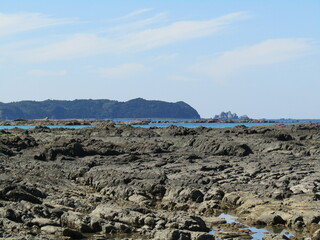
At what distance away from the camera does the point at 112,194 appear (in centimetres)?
2498

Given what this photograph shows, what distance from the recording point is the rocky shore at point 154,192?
16719 mm

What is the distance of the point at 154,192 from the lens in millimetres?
24609

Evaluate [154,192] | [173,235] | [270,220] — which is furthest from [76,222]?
[154,192]

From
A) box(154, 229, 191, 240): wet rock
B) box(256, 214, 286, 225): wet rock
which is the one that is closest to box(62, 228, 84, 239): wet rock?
box(154, 229, 191, 240): wet rock

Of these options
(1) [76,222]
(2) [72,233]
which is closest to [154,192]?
(1) [76,222]

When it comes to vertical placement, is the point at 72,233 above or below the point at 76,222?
below

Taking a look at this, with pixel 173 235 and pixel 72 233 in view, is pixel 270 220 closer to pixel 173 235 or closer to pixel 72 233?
pixel 173 235

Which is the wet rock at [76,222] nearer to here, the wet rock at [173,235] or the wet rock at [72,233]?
the wet rock at [72,233]

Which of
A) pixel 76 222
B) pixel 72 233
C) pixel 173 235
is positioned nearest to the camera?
pixel 173 235

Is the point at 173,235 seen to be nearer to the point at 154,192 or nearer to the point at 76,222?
the point at 76,222

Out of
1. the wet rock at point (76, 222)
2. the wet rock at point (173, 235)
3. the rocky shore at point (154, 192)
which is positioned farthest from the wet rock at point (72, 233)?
the wet rock at point (173, 235)

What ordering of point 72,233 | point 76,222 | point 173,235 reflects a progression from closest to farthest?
point 173,235
point 72,233
point 76,222

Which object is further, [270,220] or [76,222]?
[270,220]

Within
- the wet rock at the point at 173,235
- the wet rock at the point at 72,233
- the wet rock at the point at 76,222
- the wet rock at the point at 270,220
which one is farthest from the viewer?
the wet rock at the point at 270,220
